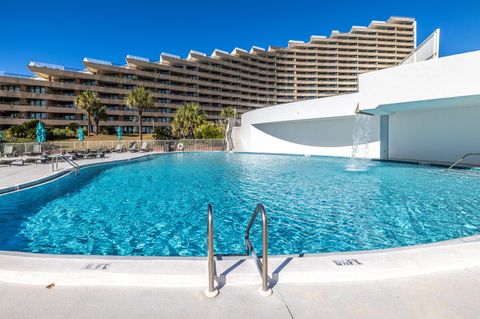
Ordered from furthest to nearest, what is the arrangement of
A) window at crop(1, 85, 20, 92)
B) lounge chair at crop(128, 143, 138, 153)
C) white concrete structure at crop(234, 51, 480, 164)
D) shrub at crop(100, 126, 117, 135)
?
shrub at crop(100, 126, 117, 135)
window at crop(1, 85, 20, 92)
lounge chair at crop(128, 143, 138, 153)
white concrete structure at crop(234, 51, 480, 164)

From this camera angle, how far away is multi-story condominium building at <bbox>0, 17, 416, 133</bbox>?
55.7 m

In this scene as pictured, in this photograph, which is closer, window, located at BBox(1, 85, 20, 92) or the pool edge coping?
the pool edge coping

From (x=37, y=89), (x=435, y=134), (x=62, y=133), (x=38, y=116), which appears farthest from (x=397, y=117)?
(x=37, y=89)

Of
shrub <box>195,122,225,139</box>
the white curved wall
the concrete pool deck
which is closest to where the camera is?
the concrete pool deck

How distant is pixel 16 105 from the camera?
172 ft

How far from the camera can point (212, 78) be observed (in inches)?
3127

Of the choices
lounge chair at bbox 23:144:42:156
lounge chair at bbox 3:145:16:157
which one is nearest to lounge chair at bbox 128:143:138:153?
lounge chair at bbox 23:144:42:156

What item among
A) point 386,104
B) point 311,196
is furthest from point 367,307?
point 386,104

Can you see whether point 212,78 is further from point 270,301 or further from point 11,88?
point 270,301

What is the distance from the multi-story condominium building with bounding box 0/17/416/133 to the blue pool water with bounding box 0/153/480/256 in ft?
186

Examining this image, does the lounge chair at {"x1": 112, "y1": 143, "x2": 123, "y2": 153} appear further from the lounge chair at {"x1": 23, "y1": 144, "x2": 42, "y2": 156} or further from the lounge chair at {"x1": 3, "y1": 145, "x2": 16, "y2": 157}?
the lounge chair at {"x1": 3, "y1": 145, "x2": 16, "y2": 157}

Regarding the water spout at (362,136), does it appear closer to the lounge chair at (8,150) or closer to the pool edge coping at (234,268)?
the pool edge coping at (234,268)

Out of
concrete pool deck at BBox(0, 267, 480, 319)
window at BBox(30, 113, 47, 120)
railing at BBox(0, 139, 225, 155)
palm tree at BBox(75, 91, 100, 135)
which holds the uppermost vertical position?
palm tree at BBox(75, 91, 100, 135)

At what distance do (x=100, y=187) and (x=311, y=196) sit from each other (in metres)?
8.75
